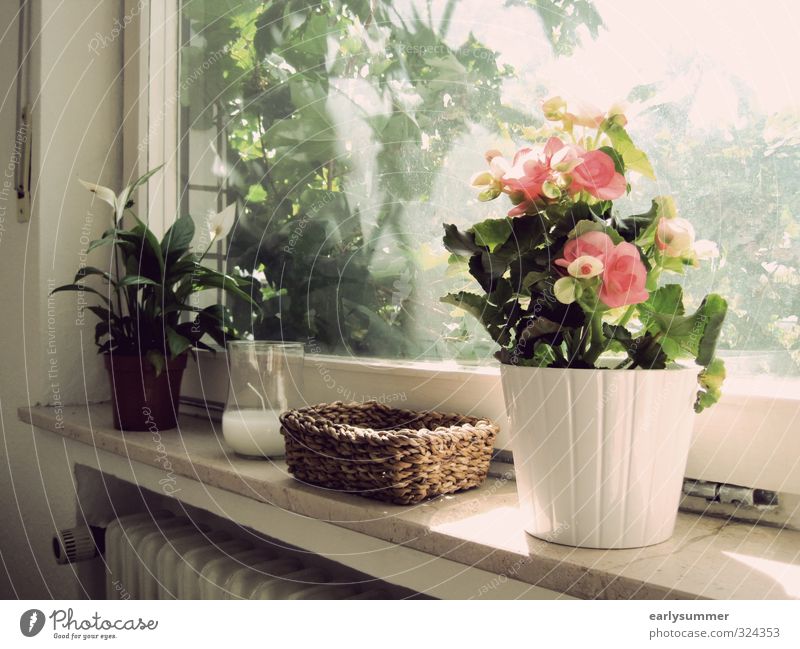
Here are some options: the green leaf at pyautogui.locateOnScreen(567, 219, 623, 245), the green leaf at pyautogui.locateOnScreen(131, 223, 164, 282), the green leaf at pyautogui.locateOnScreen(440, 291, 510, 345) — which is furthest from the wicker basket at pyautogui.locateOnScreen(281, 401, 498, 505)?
the green leaf at pyautogui.locateOnScreen(131, 223, 164, 282)

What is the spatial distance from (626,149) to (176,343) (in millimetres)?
622

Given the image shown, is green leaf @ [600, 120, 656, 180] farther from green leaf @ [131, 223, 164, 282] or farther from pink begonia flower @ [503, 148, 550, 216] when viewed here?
green leaf @ [131, 223, 164, 282]

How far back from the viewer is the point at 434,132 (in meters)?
0.79

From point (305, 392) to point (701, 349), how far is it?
0.55 metres

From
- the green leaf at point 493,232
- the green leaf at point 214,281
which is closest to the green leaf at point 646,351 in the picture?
the green leaf at point 493,232

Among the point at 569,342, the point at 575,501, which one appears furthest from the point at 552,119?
the point at 575,501

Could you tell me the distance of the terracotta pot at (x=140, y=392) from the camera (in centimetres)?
95

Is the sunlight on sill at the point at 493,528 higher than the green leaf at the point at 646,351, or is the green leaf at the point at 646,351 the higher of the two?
the green leaf at the point at 646,351

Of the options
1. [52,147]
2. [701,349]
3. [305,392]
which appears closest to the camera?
[701,349]

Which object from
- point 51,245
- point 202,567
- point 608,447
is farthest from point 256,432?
point 51,245

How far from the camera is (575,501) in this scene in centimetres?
50

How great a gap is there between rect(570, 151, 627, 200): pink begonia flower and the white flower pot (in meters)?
0.12

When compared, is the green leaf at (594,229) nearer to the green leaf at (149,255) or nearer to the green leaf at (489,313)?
the green leaf at (489,313)

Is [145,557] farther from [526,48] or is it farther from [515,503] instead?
[526,48]
